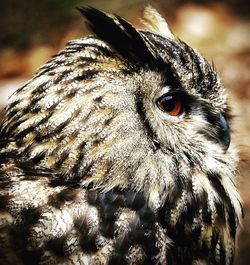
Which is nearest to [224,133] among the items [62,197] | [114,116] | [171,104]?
[171,104]

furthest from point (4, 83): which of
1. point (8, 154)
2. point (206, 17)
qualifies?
point (8, 154)

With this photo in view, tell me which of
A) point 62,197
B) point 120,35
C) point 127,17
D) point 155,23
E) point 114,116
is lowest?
point 62,197

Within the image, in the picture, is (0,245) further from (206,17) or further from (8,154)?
(206,17)

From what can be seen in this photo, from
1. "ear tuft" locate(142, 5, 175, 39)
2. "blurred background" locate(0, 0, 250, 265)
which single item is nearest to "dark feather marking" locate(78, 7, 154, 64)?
"ear tuft" locate(142, 5, 175, 39)

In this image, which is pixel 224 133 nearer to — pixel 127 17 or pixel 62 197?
pixel 62 197

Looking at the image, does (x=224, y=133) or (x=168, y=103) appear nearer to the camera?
(x=168, y=103)
